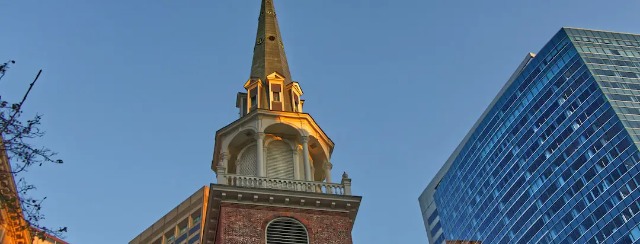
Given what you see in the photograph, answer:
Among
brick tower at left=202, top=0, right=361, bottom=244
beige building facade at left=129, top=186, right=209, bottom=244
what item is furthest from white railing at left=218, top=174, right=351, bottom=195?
beige building facade at left=129, top=186, right=209, bottom=244

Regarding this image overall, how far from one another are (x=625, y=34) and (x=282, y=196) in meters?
103

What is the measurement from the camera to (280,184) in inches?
1335

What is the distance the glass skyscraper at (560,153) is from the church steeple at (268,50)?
58.8 meters

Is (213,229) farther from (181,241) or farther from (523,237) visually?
(523,237)

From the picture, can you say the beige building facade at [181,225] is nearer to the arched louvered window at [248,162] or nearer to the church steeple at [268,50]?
the church steeple at [268,50]

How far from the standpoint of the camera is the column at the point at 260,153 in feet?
116

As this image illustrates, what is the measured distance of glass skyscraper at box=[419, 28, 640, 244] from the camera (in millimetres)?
95312

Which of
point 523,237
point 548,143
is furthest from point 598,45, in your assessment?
point 523,237

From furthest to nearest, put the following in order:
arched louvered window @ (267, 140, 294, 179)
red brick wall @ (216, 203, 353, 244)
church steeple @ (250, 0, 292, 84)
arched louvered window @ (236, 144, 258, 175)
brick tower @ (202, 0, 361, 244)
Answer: church steeple @ (250, 0, 292, 84), arched louvered window @ (236, 144, 258, 175), arched louvered window @ (267, 140, 294, 179), brick tower @ (202, 0, 361, 244), red brick wall @ (216, 203, 353, 244)

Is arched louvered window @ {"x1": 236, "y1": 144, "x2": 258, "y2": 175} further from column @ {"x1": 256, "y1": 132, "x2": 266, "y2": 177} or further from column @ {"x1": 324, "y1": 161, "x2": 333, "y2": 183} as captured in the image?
column @ {"x1": 324, "y1": 161, "x2": 333, "y2": 183}

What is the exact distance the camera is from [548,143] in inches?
4291

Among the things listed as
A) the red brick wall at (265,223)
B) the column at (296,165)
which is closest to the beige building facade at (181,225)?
the column at (296,165)

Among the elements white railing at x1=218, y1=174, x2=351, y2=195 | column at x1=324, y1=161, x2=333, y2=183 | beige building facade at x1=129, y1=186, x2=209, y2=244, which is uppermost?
beige building facade at x1=129, y1=186, x2=209, y2=244

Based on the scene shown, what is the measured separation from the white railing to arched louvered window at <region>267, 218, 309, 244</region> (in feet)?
5.74
